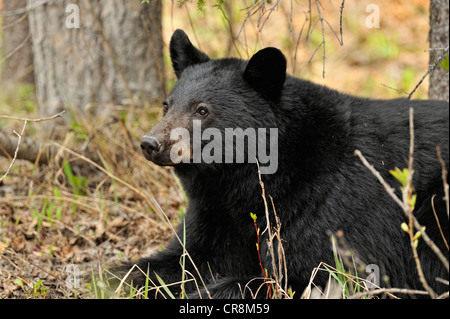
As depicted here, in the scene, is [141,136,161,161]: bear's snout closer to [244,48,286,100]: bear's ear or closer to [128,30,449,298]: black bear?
[128,30,449,298]: black bear

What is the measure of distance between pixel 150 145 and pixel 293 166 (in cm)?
88

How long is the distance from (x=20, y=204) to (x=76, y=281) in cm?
154

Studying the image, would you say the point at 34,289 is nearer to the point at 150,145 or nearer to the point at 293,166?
the point at 150,145

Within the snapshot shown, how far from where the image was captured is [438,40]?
4.67 metres

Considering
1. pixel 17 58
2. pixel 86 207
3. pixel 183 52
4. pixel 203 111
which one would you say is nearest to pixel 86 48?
pixel 86 207

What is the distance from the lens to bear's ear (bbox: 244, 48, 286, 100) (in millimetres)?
3326

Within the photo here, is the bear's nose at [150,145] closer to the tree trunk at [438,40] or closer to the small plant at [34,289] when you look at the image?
the small plant at [34,289]

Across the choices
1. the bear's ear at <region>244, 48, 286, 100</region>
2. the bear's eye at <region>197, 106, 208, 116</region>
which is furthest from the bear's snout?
the bear's ear at <region>244, 48, 286, 100</region>

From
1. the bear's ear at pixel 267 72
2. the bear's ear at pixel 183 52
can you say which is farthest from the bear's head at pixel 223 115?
the bear's ear at pixel 183 52

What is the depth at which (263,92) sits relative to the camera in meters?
3.49

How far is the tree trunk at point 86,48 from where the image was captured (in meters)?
5.62

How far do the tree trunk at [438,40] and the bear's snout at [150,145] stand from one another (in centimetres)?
258
